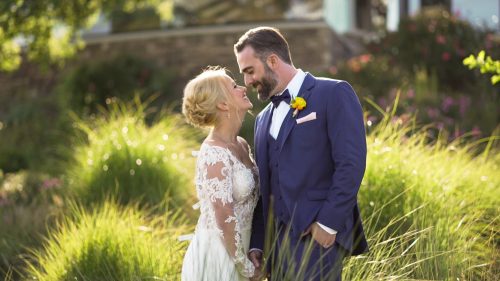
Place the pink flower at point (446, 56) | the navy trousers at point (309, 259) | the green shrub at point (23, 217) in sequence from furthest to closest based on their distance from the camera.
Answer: the pink flower at point (446, 56)
the green shrub at point (23, 217)
the navy trousers at point (309, 259)

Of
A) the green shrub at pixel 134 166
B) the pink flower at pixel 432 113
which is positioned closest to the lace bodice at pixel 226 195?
the green shrub at pixel 134 166

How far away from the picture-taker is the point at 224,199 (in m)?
4.36

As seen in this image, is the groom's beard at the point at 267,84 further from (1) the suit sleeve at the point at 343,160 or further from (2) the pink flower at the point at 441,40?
(2) the pink flower at the point at 441,40

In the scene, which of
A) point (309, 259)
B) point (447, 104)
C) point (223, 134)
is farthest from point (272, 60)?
point (447, 104)

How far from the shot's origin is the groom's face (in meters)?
4.31

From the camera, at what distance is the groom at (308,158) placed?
162 inches

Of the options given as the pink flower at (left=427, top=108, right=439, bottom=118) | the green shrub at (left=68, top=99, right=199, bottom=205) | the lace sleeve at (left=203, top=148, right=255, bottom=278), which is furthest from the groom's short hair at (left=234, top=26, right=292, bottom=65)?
the pink flower at (left=427, top=108, right=439, bottom=118)

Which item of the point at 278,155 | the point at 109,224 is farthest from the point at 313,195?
the point at 109,224

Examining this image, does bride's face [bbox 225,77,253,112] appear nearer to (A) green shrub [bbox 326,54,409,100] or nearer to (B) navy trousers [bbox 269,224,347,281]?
(B) navy trousers [bbox 269,224,347,281]

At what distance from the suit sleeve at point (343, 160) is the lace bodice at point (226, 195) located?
1.68 ft

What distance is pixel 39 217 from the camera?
A: 7.95 metres

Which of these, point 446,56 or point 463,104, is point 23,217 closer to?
point 463,104

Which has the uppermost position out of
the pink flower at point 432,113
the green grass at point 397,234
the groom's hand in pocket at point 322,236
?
the groom's hand in pocket at point 322,236

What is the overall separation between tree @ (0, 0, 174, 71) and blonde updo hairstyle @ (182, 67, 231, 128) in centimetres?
634
